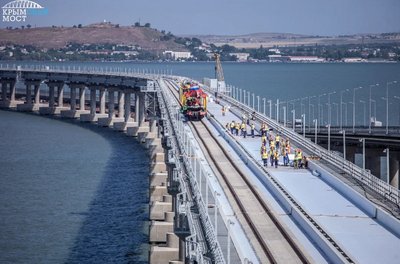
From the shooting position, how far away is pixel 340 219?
38.0 meters

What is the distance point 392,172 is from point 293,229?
118 ft

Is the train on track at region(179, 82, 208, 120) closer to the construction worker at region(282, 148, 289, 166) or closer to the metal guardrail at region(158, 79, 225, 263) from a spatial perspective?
the metal guardrail at region(158, 79, 225, 263)

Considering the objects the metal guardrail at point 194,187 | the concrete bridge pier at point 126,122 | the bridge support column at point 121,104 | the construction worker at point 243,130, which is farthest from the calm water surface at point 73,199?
the bridge support column at point 121,104

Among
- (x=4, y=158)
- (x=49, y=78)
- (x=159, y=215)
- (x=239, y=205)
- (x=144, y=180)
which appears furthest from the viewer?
(x=49, y=78)

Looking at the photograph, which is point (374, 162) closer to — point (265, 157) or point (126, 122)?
point (265, 157)

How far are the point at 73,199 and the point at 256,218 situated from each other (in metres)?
32.1

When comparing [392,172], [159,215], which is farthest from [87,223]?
[392,172]

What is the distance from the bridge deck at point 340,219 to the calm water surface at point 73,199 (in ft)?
29.9

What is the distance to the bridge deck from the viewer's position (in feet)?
108

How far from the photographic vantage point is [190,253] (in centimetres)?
3027

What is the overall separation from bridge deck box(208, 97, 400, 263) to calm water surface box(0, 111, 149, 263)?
29.9 feet

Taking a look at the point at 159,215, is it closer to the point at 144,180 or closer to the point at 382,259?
the point at 144,180

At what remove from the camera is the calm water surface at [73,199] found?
169 feet

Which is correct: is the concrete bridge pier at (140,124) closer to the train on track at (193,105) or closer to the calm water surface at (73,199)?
the calm water surface at (73,199)
